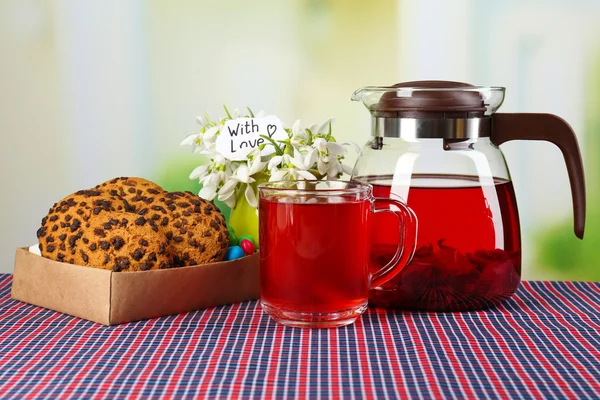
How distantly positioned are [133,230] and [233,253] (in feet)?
0.58

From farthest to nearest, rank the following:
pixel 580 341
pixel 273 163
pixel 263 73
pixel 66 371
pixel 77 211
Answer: pixel 263 73
pixel 273 163
pixel 77 211
pixel 580 341
pixel 66 371

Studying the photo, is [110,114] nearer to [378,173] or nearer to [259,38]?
[259,38]

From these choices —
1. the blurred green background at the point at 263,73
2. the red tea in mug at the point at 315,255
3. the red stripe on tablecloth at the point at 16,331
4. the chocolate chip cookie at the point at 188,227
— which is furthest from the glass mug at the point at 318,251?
the blurred green background at the point at 263,73

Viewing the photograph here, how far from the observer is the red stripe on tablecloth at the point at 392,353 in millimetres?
800

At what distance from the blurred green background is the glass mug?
1.55 ft

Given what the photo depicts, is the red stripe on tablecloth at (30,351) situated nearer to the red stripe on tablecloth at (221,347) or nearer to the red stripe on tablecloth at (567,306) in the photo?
the red stripe on tablecloth at (221,347)

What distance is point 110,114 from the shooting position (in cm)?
146

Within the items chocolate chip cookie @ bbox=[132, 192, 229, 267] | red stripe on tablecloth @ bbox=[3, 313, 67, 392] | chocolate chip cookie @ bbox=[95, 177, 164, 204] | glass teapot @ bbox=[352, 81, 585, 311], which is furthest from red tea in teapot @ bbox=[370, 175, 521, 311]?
red stripe on tablecloth @ bbox=[3, 313, 67, 392]

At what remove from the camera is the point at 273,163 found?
1.16 meters

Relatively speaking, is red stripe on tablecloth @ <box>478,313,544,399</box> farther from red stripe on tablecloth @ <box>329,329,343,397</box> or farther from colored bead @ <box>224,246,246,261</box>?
colored bead @ <box>224,246,246,261</box>

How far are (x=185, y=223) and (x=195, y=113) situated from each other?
1.42ft

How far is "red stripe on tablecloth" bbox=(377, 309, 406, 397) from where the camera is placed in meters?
0.80

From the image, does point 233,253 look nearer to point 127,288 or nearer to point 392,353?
point 127,288

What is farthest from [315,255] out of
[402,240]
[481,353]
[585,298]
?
[585,298]
